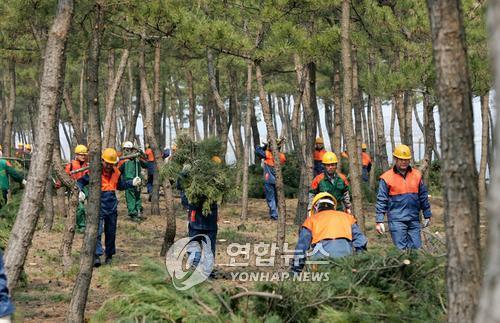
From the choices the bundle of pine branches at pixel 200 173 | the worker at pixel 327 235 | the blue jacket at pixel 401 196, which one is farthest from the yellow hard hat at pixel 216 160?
the worker at pixel 327 235

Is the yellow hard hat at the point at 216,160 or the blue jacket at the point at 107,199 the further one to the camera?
the blue jacket at the point at 107,199

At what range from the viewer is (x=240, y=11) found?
10.8 metres

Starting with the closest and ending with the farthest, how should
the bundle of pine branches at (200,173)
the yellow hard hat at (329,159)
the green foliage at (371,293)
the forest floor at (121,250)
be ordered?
the green foliage at (371,293) → the forest floor at (121,250) → the bundle of pine branches at (200,173) → the yellow hard hat at (329,159)

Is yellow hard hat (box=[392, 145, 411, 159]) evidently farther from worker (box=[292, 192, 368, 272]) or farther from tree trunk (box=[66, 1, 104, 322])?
tree trunk (box=[66, 1, 104, 322])

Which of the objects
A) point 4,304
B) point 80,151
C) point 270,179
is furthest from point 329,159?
point 4,304

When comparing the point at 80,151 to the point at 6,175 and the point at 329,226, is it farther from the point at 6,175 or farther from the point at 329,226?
the point at 329,226

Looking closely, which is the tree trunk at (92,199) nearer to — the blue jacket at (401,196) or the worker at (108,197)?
the blue jacket at (401,196)

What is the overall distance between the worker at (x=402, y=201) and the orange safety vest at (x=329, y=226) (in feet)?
7.32

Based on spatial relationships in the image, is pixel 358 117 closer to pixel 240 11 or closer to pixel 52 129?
pixel 240 11

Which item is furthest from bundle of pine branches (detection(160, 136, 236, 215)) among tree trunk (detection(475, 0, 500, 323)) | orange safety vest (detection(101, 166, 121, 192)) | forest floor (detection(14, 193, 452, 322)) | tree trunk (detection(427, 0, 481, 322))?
tree trunk (detection(475, 0, 500, 323))

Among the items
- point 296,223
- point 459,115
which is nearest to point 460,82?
point 459,115

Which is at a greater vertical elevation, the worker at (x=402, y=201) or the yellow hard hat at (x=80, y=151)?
the yellow hard hat at (x=80, y=151)

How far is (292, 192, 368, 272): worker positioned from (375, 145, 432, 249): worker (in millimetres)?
2131

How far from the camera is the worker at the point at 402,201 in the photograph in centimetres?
939
